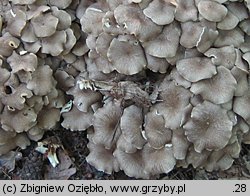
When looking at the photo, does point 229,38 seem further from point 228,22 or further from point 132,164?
point 132,164

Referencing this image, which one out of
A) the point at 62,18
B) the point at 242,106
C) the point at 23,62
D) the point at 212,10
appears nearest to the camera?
the point at 212,10

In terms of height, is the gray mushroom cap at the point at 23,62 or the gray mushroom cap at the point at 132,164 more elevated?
the gray mushroom cap at the point at 23,62

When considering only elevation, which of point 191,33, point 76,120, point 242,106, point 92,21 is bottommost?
point 76,120

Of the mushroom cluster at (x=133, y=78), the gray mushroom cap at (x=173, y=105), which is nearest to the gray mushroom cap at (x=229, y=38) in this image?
the mushroom cluster at (x=133, y=78)

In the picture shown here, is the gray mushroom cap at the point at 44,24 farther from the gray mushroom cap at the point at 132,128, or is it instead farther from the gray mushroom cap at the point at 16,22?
the gray mushroom cap at the point at 132,128

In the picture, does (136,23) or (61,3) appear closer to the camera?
(136,23)

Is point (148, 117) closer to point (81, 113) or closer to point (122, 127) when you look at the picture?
point (122, 127)

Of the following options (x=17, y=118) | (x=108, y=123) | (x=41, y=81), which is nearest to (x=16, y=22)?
(x=41, y=81)
